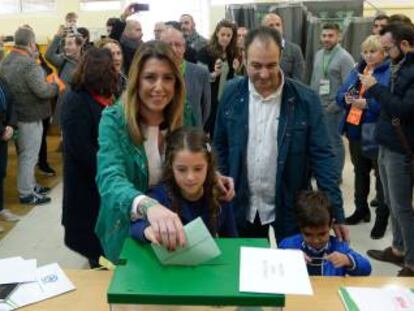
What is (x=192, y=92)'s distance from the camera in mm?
3406

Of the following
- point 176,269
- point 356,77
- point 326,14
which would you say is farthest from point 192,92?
point 326,14

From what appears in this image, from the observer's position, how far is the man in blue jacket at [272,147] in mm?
1958

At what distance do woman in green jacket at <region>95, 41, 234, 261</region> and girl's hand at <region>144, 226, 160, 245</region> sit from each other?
0.23 m

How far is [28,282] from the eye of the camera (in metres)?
1.63

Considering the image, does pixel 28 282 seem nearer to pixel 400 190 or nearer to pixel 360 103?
pixel 400 190

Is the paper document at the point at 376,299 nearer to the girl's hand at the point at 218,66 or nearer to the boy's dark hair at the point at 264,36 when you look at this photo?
the boy's dark hair at the point at 264,36

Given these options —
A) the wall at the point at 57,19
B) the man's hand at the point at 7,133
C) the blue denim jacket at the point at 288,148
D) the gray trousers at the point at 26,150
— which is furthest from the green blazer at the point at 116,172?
the wall at the point at 57,19

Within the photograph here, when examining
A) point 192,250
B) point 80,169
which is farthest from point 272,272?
point 80,169

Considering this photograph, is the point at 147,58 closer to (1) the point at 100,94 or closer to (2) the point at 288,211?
(2) the point at 288,211

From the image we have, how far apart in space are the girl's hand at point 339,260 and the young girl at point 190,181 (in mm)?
464

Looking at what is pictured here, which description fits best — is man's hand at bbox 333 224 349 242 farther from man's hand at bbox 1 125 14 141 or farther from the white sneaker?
the white sneaker

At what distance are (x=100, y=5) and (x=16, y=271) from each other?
727 centimetres

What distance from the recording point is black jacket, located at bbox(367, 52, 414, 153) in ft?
8.79

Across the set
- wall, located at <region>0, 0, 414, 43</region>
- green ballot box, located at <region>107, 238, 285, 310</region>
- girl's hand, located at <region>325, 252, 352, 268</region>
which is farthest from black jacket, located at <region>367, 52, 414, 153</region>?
wall, located at <region>0, 0, 414, 43</region>
